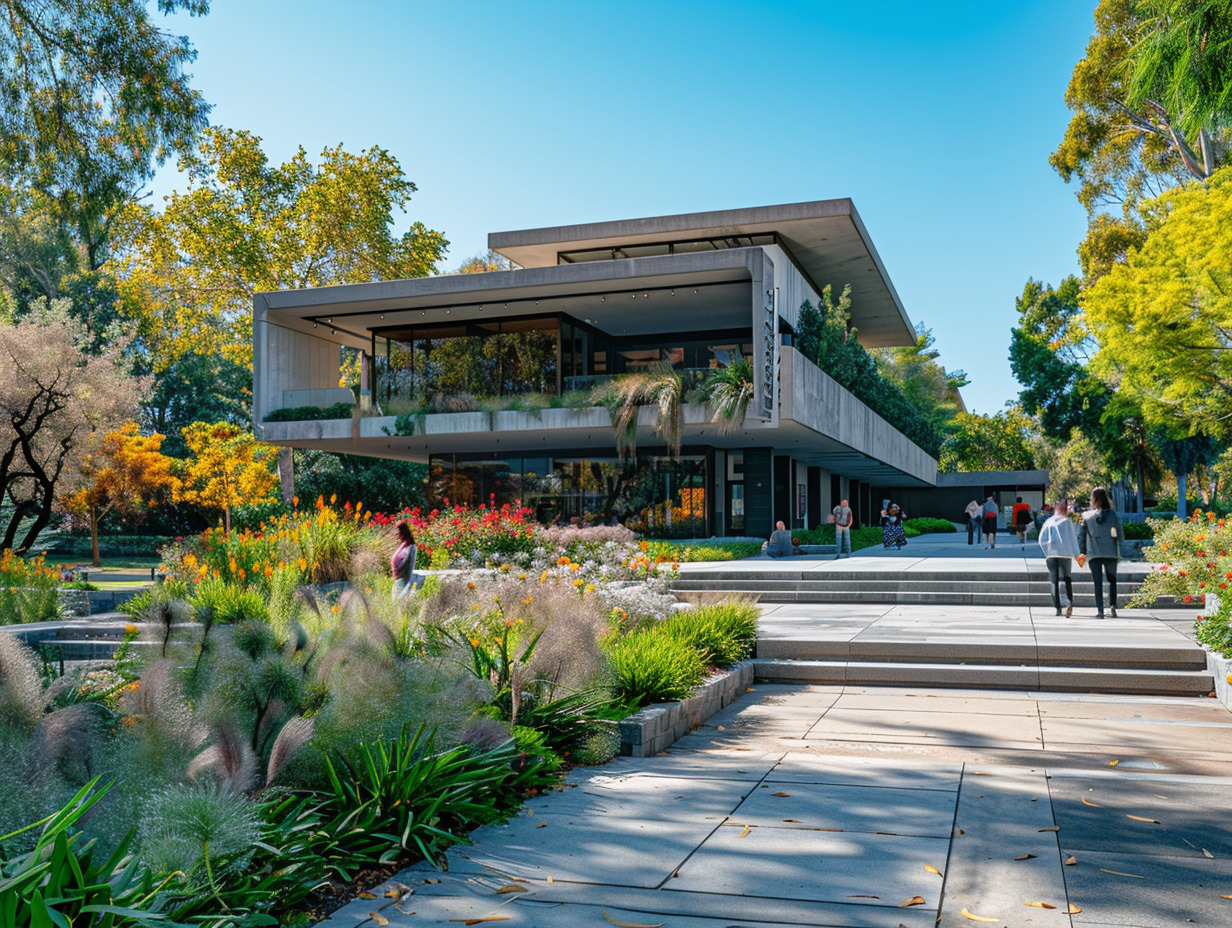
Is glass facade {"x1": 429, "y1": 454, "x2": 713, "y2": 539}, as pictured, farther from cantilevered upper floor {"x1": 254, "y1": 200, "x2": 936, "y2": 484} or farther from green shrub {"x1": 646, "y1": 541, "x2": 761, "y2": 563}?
green shrub {"x1": 646, "y1": 541, "x2": 761, "y2": 563}

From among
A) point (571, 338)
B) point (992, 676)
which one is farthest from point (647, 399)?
point (992, 676)

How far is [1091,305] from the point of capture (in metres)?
21.8

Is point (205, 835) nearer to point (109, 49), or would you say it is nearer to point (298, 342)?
point (109, 49)

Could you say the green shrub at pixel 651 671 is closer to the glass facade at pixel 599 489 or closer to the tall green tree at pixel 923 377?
the glass facade at pixel 599 489

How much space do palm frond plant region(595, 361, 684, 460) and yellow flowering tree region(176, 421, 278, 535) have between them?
15.2 meters

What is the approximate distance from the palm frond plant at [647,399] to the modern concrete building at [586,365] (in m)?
0.26

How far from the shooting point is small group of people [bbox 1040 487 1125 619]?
12.3m

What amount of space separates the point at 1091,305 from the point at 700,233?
11791 mm

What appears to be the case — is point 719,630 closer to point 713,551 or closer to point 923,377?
point 713,551

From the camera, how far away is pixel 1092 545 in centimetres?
1252

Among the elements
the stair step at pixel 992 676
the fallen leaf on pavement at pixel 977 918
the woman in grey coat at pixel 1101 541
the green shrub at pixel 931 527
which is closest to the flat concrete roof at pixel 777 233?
the woman in grey coat at pixel 1101 541

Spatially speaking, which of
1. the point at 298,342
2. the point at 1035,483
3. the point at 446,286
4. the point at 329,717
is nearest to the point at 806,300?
the point at 446,286

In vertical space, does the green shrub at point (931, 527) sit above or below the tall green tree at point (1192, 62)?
below

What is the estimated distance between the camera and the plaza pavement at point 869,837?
3.56 meters
